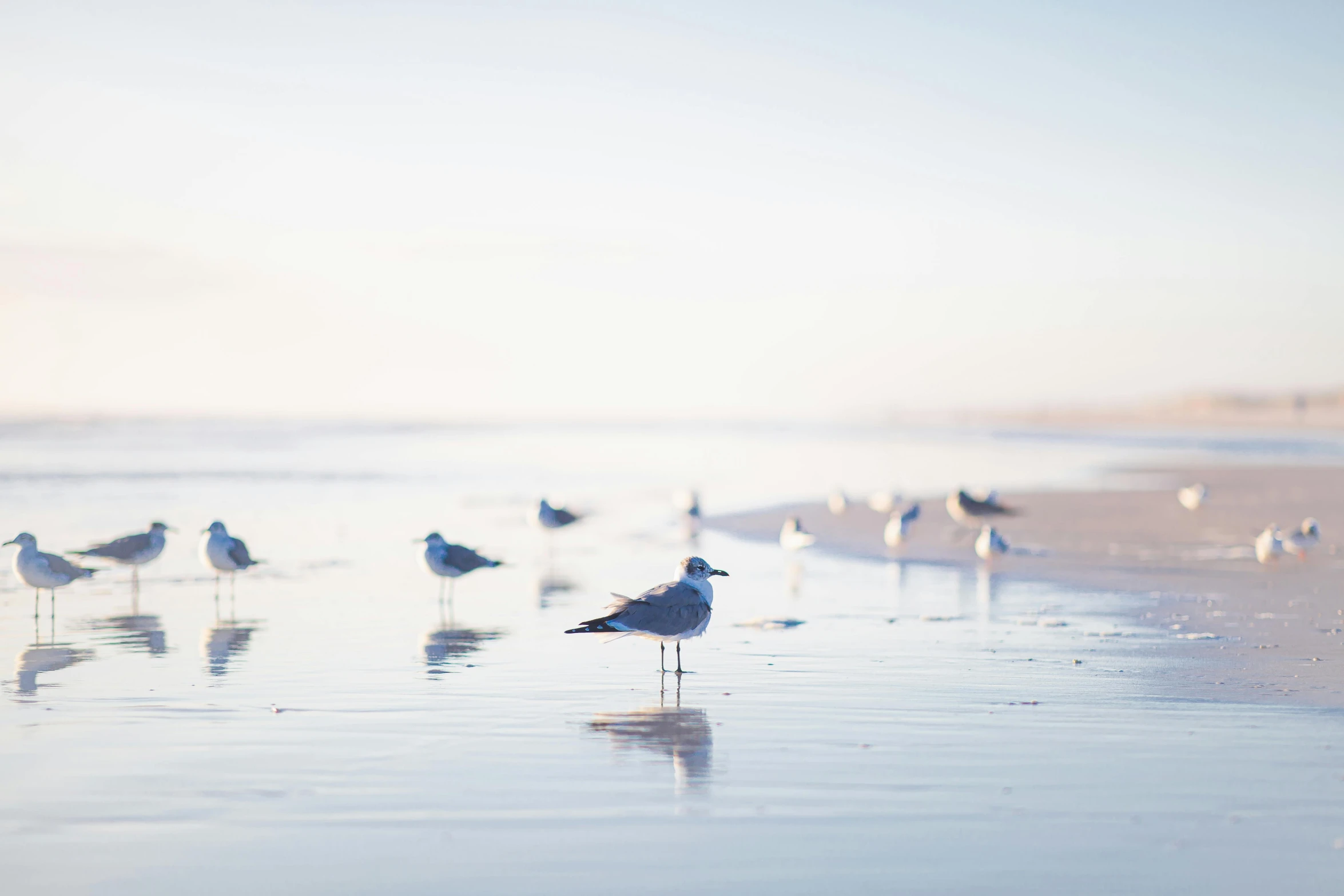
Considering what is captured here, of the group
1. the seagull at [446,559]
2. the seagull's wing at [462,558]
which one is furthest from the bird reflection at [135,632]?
the seagull's wing at [462,558]

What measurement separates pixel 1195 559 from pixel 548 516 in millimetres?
10431

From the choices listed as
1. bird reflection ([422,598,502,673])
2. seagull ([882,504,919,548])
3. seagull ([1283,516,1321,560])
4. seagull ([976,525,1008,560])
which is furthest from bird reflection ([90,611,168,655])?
seagull ([1283,516,1321,560])

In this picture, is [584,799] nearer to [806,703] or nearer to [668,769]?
[668,769]

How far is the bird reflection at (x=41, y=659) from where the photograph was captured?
930 cm

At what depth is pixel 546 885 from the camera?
518 centimetres

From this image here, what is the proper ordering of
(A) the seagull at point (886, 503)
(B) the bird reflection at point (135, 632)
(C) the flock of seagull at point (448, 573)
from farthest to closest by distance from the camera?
(A) the seagull at point (886, 503)
(B) the bird reflection at point (135, 632)
(C) the flock of seagull at point (448, 573)

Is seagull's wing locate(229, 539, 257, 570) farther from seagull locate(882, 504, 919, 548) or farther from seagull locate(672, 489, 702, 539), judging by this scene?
seagull locate(672, 489, 702, 539)

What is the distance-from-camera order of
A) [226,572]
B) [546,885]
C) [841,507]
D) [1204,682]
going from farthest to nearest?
[841,507], [226,572], [1204,682], [546,885]

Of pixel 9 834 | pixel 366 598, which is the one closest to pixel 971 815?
pixel 9 834

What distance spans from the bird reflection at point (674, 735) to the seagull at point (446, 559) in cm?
586

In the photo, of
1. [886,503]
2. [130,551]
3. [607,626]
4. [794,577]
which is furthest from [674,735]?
[886,503]

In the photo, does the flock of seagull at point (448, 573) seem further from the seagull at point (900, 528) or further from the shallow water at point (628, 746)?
the seagull at point (900, 528)

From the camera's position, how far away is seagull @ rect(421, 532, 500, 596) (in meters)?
14.0

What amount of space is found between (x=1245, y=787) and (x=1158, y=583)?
28.9 feet
